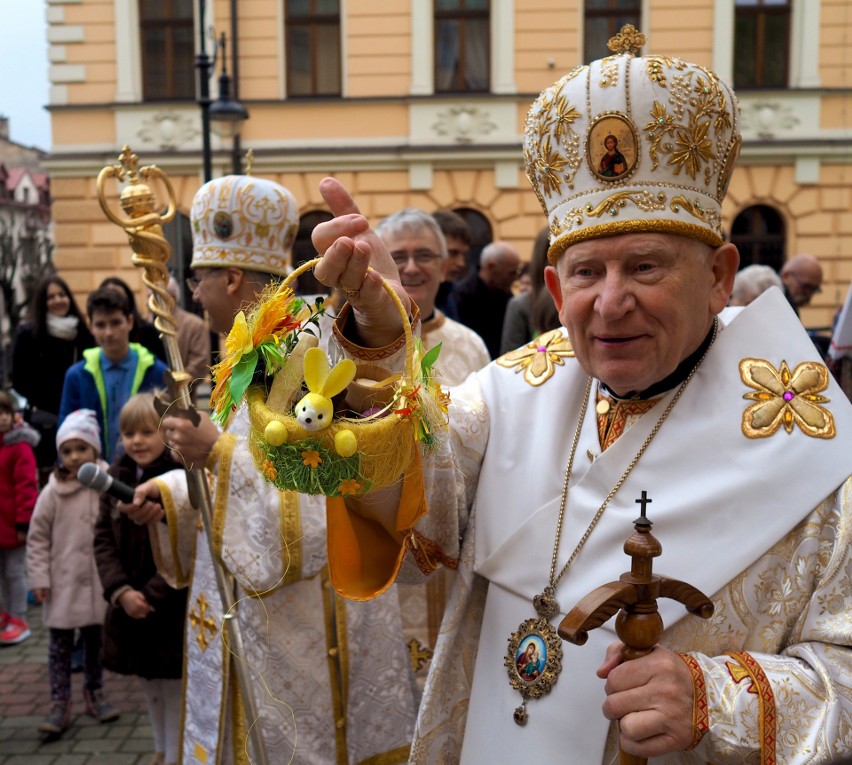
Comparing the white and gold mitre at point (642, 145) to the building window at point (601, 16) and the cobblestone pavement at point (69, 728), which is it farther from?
the building window at point (601, 16)

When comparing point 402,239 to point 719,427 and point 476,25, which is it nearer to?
point 719,427

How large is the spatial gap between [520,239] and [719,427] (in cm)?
1438

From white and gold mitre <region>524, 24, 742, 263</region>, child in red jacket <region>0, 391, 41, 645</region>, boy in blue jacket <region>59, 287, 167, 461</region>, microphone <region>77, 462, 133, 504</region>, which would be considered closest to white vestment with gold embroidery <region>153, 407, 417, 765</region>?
microphone <region>77, 462, 133, 504</region>

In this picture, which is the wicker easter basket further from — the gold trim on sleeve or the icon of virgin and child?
the gold trim on sleeve

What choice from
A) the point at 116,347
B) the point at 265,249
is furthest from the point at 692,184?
the point at 116,347

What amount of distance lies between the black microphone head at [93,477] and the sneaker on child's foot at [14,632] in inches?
161

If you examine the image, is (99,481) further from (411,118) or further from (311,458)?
(411,118)

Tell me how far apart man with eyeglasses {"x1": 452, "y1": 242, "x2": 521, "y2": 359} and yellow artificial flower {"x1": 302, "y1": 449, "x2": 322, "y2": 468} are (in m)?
5.33

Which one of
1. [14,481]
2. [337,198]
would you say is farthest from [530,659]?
[14,481]

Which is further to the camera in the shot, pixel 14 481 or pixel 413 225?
pixel 14 481

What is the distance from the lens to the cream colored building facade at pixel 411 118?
15.9 meters

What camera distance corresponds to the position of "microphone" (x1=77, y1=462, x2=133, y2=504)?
9.77 feet

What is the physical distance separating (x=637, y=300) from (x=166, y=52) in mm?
16334

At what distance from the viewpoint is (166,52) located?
16422 millimetres
